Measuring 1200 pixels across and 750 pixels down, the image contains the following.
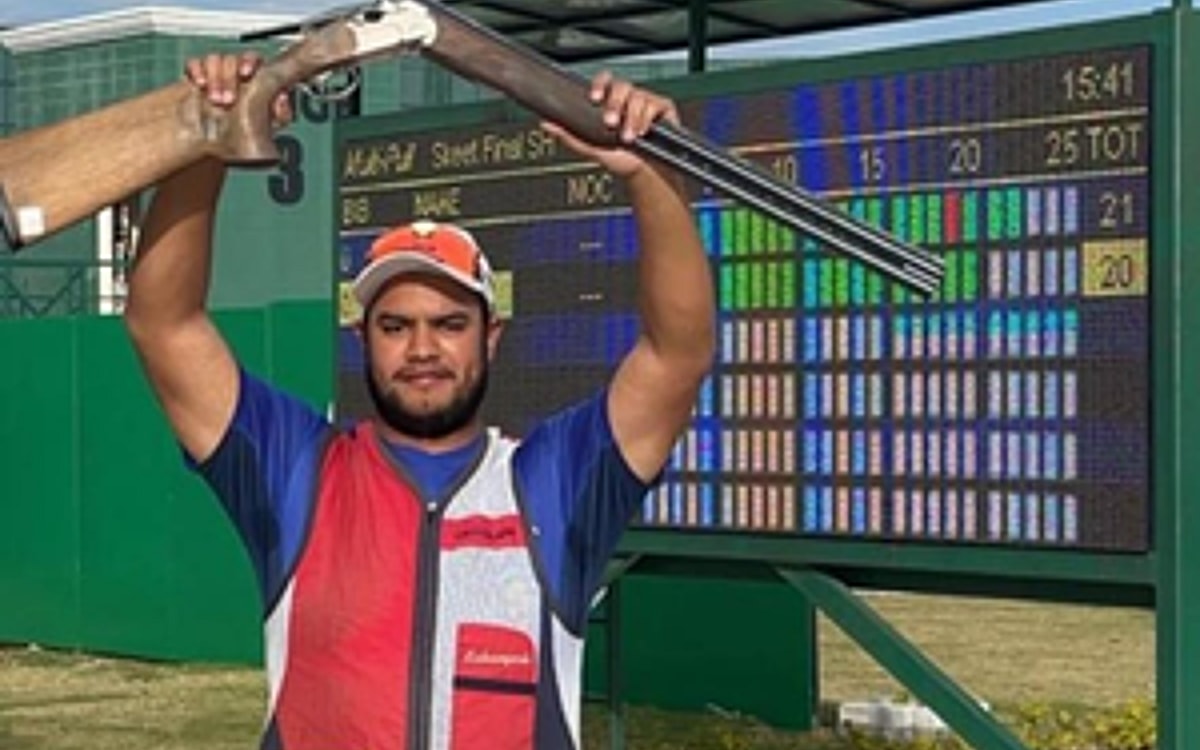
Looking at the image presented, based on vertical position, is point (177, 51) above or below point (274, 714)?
above

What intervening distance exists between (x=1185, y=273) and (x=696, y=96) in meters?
2.01

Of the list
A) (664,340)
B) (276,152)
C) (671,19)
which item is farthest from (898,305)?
(276,152)

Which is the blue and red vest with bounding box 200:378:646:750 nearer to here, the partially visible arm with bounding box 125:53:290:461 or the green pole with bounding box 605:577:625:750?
the partially visible arm with bounding box 125:53:290:461

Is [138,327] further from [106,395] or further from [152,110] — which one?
[106,395]

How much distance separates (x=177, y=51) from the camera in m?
22.7

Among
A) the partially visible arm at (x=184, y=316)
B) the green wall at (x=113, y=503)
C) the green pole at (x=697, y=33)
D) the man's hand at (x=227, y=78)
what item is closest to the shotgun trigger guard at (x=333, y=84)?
the man's hand at (x=227, y=78)

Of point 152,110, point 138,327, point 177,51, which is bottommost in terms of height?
point 138,327

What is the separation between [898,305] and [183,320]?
4.52 metres

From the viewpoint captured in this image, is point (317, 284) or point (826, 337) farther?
point (317, 284)

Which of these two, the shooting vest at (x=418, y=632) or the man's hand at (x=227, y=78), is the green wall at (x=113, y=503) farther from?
the man's hand at (x=227, y=78)

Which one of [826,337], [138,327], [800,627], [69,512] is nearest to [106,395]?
[69,512]

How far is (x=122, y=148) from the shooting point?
2967mm

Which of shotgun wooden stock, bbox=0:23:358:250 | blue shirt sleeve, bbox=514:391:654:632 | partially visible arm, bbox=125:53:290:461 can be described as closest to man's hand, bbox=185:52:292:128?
shotgun wooden stock, bbox=0:23:358:250

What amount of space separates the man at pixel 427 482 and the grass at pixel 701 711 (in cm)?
774
